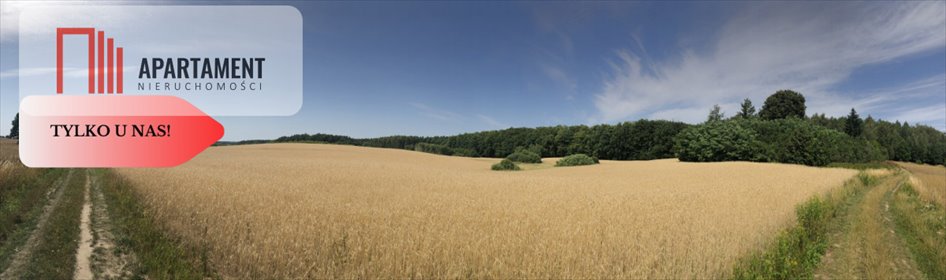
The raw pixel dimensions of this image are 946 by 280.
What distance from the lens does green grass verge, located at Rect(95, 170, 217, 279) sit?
689 cm

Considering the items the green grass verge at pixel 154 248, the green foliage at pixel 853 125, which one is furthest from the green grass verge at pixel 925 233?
the green foliage at pixel 853 125

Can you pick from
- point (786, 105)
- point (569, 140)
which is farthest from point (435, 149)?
point (786, 105)

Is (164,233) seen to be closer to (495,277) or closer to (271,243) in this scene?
(271,243)

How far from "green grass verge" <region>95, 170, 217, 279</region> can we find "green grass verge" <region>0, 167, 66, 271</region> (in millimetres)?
1674

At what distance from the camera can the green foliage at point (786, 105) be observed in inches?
3661

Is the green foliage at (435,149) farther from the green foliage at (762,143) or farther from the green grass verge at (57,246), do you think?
the green grass verge at (57,246)

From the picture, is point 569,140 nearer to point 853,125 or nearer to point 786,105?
Answer: point 786,105

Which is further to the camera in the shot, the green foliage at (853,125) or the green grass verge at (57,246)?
the green foliage at (853,125)

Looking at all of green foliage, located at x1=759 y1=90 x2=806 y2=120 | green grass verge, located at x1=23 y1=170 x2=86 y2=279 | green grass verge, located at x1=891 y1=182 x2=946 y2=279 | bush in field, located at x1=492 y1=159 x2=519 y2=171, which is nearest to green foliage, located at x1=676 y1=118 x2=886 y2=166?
green foliage, located at x1=759 y1=90 x2=806 y2=120

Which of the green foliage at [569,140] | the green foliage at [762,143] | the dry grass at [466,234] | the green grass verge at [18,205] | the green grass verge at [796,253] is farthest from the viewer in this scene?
the green foliage at [569,140]

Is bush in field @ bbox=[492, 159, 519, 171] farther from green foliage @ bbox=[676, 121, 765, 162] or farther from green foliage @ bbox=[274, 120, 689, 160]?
green foliage @ bbox=[274, 120, 689, 160]

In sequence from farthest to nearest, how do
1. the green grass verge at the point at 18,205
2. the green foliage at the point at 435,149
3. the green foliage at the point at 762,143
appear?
the green foliage at the point at 435,149 → the green foliage at the point at 762,143 → the green grass verge at the point at 18,205

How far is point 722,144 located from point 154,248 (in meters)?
72.9

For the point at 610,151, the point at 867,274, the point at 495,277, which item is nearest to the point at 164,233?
the point at 495,277
